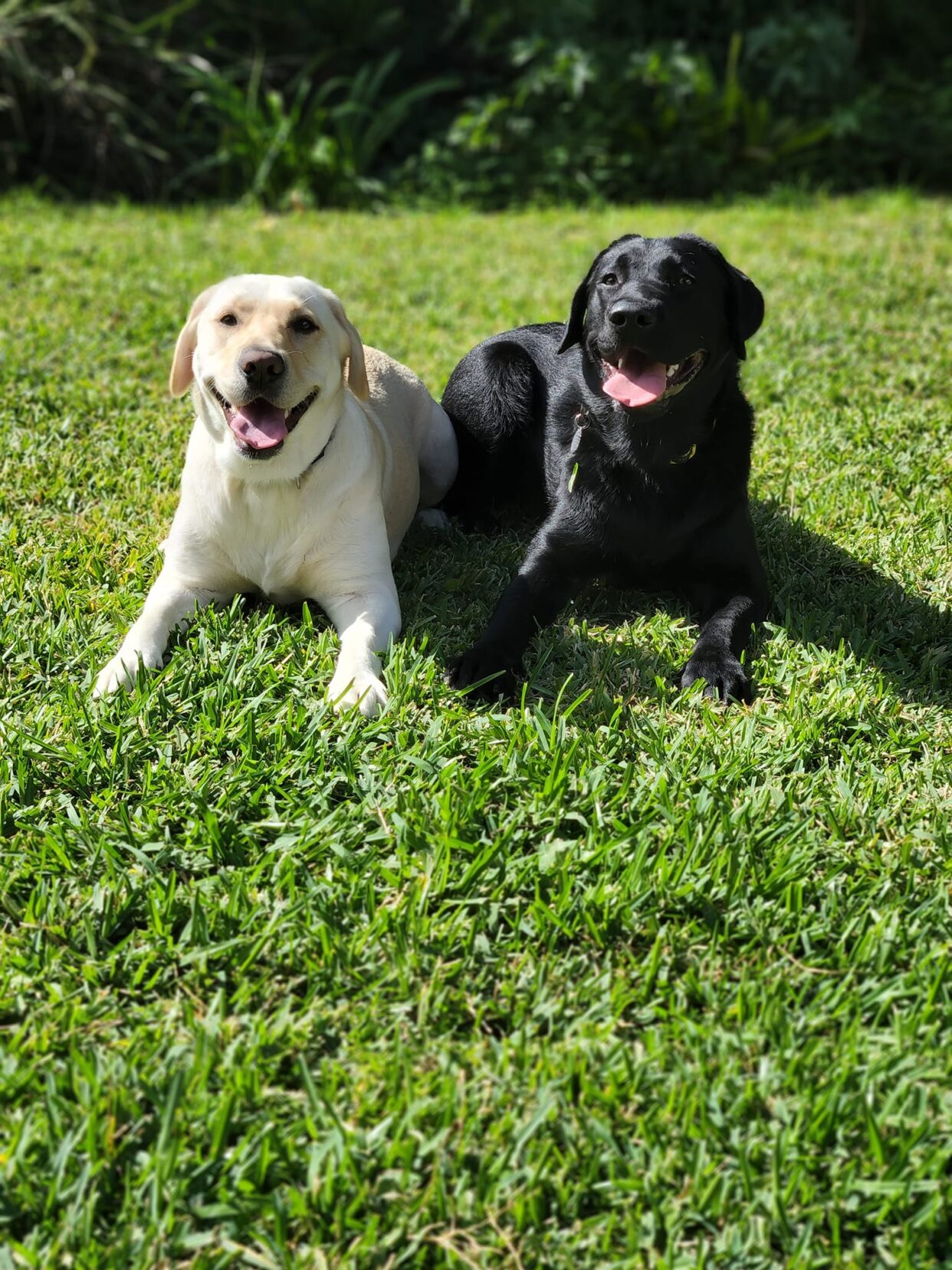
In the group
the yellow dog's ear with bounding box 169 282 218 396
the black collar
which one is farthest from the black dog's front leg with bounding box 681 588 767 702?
the yellow dog's ear with bounding box 169 282 218 396

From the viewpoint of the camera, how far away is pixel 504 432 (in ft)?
13.1

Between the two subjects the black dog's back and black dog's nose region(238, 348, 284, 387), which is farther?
the black dog's back

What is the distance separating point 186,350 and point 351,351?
427 mm

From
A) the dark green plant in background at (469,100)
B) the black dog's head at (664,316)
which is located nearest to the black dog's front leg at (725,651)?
the black dog's head at (664,316)

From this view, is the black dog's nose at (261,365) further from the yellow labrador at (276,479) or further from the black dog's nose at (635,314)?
the black dog's nose at (635,314)

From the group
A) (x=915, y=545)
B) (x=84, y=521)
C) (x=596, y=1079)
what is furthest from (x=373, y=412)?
(x=596, y=1079)

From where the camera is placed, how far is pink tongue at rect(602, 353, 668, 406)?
2.99 meters

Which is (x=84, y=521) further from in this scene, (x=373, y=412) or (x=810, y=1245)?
(x=810, y=1245)

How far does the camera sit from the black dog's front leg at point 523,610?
2.90 meters

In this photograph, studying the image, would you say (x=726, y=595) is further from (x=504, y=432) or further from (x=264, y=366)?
(x=264, y=366)

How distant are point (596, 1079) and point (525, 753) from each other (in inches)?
33.4

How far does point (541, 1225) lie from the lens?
1.64 metres

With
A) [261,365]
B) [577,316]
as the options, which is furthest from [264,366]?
[577,316]

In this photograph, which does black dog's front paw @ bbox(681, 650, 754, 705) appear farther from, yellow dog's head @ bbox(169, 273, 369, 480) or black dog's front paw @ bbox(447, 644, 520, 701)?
yellow dog's head @ bbox(169, 273, 369, 480)
